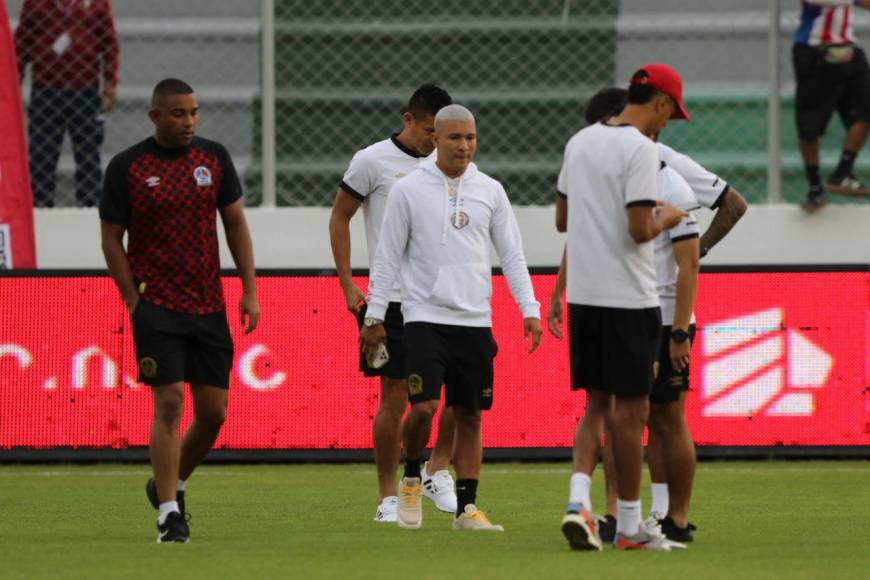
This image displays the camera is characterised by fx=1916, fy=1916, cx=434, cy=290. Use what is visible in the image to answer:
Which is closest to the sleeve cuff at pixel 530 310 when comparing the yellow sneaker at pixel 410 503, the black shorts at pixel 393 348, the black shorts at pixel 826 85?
the black shorts at pixel 393 348

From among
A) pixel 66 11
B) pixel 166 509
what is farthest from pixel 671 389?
pixel 66 11

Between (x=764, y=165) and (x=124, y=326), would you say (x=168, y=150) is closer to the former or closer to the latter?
(x=124, y=326)

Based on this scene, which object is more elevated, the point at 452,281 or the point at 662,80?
the point at 662,80

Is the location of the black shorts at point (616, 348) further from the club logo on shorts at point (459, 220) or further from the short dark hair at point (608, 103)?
the short dark hair at point (608, 103)

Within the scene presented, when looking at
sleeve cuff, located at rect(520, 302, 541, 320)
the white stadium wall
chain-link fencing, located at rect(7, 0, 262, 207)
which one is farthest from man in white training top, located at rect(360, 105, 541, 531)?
chain-link fencing, located at rect(7, 0, 262, 207)

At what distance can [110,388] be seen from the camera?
12.6 metres

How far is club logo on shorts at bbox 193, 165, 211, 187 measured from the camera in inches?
321

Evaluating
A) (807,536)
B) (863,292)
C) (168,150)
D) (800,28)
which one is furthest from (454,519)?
(800,28)

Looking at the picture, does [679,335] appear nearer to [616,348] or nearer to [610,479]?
[616,348]

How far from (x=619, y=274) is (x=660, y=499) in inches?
52.9

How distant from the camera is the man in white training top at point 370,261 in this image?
9211 millimetres

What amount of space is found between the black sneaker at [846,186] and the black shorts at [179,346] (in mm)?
6915

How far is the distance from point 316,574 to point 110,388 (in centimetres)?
607

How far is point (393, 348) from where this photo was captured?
30.2 feet
